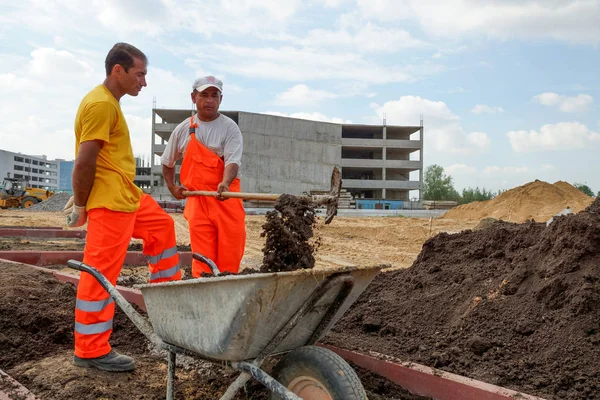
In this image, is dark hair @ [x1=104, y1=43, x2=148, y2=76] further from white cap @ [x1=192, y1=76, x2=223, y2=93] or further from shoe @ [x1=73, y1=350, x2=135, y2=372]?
shoe @ [x1=73, y1=350, x2=135, y2=372]

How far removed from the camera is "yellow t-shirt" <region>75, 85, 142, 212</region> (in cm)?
300

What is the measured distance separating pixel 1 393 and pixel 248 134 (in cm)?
4599

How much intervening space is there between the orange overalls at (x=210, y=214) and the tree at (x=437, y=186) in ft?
218

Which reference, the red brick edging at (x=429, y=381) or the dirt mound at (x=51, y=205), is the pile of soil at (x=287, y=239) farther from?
the dirt mound at (x=51, y=205)

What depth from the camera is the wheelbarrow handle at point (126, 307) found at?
2.56 metres

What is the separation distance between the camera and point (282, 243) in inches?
112

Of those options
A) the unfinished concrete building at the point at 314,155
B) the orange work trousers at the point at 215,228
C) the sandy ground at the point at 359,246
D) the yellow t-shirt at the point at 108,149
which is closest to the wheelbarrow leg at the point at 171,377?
the yellow t-shirt at the point at 108,149

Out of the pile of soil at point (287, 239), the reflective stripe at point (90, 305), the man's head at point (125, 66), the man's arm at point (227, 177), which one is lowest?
the reflective stripe at point (90, 305)

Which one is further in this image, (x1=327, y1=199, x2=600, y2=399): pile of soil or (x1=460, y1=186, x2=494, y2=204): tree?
(x1=460, y1=186, x2=494, y2=204): tree

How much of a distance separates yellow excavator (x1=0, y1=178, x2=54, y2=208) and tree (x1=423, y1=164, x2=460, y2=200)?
163 ft

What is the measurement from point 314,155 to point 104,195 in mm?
48066

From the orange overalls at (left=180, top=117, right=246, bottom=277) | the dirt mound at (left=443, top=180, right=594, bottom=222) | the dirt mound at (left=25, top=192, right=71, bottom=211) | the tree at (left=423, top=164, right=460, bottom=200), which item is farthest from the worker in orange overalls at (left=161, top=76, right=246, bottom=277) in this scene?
the tree at (left=423, top=164, right=460, bottom=200)

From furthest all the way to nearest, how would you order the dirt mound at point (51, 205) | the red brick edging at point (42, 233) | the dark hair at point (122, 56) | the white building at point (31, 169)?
the white building at point (31, 169) → the dirt mound at point (51, 205) → the red brick edging at point (42, 233) → the dark hair at point (122, 56)

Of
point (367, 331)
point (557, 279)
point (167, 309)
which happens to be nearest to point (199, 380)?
point (167, 309)
